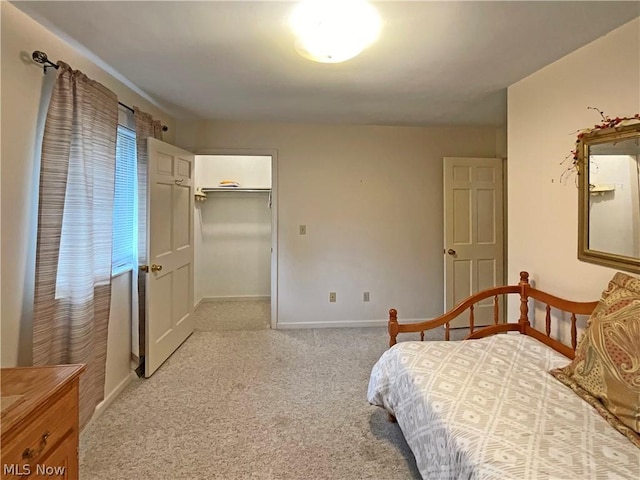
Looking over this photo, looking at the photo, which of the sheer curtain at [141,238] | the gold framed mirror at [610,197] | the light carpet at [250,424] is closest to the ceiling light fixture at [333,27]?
the gold framed mirror at [610,197]

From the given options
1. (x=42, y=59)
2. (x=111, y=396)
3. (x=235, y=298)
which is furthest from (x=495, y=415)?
(x=235, y=298)

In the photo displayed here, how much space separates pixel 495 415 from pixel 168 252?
2.84 meters

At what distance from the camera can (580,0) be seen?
1.60 m

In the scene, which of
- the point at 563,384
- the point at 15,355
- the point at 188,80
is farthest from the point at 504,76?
the point at 15,355

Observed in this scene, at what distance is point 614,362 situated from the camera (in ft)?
4.88

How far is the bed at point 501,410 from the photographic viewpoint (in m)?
1.18

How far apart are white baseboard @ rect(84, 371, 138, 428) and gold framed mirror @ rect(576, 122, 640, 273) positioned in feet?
10.4

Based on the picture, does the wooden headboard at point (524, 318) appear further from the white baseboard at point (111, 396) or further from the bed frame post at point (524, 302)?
the white baseboard at point (111, 396)

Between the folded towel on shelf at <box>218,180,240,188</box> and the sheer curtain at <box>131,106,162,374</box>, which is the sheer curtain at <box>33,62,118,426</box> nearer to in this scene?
the sheer curtain at <box>131,106,162,374</box>

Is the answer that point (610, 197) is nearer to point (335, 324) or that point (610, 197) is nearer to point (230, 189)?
point (335, 324)

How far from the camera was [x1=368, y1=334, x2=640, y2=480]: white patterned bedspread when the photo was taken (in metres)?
1.17

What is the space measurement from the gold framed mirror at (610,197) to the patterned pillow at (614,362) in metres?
0.19

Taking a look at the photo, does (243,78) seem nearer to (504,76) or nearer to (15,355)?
(504,76)

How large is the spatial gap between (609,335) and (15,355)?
2.73 meters
